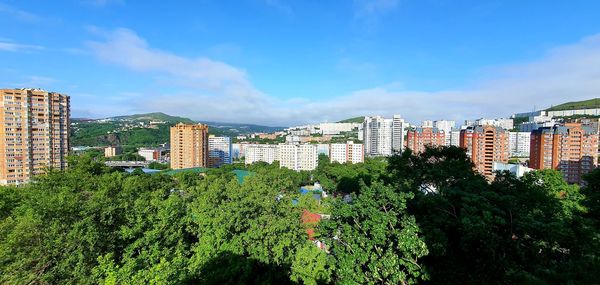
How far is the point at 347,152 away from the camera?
4356cm

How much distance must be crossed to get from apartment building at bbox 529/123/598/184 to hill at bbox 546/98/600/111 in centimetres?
5048

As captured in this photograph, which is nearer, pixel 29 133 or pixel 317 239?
pixel 317 239

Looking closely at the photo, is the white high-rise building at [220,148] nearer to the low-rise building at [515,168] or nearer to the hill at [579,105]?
the low-rise building at [515,168]

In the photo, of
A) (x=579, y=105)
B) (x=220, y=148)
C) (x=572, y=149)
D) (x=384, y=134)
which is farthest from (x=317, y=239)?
(x=579, y=105)

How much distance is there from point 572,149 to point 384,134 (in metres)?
30.2

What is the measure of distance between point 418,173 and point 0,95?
2493 centimetres

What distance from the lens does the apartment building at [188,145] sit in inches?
1391

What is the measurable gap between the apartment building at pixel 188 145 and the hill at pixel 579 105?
70473mm

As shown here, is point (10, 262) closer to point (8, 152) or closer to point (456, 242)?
point (456, 242)

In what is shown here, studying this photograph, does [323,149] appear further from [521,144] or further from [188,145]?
[521,144]

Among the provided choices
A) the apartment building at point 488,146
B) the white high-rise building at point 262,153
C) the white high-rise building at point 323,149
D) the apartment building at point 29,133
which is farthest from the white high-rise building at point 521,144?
the apartment building at point 29,133

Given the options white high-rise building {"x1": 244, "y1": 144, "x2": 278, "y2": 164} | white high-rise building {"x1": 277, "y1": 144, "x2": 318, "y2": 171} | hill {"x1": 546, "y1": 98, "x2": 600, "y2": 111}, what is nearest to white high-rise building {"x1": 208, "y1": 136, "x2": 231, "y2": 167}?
white high-rise building {"x1": 244, "y1": 144, "x2": 278, "y2": 164}

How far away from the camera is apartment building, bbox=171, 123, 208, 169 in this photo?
35.3 meters

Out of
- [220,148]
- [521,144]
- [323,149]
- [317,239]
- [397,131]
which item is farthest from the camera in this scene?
[323,149]
